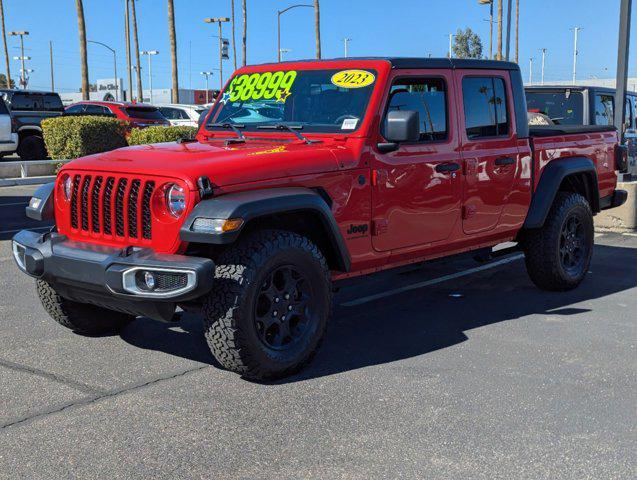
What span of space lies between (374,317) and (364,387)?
1644 mm

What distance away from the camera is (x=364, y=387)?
446 centimetres

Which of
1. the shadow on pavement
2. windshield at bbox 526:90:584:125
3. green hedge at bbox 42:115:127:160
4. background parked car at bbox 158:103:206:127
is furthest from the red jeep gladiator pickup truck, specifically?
background parked car at bbox 158:103:206:127

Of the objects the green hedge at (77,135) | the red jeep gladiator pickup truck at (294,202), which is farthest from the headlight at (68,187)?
the green hedge at (77,135)

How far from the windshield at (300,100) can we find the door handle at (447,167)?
0.75 meters

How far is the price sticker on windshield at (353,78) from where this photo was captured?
530 centimetres

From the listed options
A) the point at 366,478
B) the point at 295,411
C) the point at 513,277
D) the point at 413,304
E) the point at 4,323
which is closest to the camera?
the point at 366,478

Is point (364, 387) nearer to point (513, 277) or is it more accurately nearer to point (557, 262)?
point (557, 262)

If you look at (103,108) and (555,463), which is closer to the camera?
(555,463)

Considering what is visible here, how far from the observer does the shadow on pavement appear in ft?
16.8

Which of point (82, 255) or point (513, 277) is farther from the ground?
point (82, 255)

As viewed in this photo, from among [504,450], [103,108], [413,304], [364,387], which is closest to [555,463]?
[504,450]

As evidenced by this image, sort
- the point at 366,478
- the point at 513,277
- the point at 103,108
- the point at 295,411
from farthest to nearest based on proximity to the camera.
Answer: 1. the point at 103,108
2. the point at 513,277
3. the point at 295,411
4. the point at 366,478

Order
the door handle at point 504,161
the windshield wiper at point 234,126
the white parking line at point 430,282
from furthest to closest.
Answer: the white parking line at point 430,282 < the door handle at point 504,161 < the windshield wiper at point 234,126

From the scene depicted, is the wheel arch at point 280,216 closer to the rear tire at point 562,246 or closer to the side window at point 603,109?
the rear tire at point 562,246
